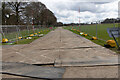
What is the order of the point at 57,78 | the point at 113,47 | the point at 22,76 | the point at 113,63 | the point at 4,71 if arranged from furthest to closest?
the point at 113,47 < the point at 113,63 < the point at 4,71 < the point at 22,76 < the point at 57,78

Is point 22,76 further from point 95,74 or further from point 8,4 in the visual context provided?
point 8,4

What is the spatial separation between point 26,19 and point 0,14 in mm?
8609

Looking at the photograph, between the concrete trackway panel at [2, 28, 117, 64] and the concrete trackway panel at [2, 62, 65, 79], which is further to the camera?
the concrete trackway panel at [2, 28, 117, 64]

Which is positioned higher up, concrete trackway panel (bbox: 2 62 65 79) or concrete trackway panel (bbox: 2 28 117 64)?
concrete trackway panel (bbox: 2 28 117 64)

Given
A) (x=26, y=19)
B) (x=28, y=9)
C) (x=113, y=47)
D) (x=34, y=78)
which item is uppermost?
(x=28, y=9)

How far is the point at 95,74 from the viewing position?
4.67 m

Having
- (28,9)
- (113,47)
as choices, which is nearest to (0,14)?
(28,9)

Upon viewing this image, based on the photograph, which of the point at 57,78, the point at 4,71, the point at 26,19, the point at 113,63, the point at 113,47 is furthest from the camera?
the point at 26,19

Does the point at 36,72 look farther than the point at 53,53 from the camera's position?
No

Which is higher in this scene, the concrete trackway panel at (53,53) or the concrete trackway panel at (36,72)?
the concrete trackway panel at (53,53)

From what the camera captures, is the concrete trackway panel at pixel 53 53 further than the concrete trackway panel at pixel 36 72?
Yes

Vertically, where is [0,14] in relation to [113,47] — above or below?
above

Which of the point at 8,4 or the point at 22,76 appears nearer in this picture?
the point at 22,76

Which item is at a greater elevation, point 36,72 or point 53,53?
point 53,53
